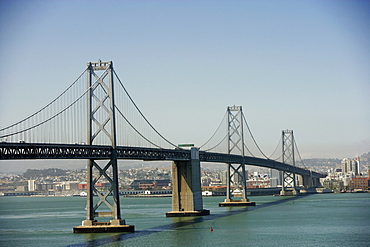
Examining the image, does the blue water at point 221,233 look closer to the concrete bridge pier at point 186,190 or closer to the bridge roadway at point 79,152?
the concrete bridge pier at point 186,190

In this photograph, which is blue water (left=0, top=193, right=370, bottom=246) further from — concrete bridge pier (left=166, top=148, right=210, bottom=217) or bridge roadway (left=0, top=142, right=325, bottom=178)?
bridge roadway (left=0, top=142, right=325, bottom=178)

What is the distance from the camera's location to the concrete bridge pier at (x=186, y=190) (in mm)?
59875

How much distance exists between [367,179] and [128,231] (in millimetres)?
143372

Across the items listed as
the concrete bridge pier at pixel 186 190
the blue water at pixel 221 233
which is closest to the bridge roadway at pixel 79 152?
the concrete bridge pier at pixel 186 190

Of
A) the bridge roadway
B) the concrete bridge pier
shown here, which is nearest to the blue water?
the concrete bridge pier

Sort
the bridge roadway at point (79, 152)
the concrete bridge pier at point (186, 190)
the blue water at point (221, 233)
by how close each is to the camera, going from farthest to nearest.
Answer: the concrete bridge pier at point (186, 190) → the blue water at point (221, 233) → the bridge roadway at point (79, 152)

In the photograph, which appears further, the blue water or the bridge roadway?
the blue water

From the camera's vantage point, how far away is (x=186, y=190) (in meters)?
60.0

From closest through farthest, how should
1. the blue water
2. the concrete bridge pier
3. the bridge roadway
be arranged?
the bridge roadway → the blue water → the concrete bridge pier

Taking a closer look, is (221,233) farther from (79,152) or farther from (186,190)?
(186,190)

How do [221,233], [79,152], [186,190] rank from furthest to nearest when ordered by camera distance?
[186,190] < [221,233] < [79,152]

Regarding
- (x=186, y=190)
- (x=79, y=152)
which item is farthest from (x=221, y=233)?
(x=186, y=190)

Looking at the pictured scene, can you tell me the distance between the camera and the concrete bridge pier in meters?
59.9

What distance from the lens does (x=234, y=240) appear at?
41906 mm
